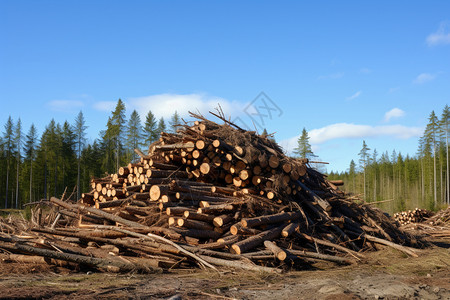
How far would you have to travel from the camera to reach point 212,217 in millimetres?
8438

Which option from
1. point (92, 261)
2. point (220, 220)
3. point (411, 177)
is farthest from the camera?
point (411, 177)

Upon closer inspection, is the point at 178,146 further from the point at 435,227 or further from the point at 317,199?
the point at 435,227

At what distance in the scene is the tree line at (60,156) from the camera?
40.8 m

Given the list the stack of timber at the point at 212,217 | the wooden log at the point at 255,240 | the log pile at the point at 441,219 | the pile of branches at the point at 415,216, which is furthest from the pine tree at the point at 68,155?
the wooden log at the point at 255,240

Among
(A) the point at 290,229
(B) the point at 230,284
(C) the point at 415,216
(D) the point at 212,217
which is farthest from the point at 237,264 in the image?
(C) the point at 415,216

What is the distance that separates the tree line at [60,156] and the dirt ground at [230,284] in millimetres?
34616

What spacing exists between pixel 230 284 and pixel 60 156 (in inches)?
1814

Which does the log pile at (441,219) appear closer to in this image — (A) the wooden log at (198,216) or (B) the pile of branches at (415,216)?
(B) the pile of branches at (415,216)

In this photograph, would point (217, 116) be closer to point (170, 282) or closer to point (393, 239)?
point (170, 282)

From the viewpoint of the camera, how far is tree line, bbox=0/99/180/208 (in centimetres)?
4083

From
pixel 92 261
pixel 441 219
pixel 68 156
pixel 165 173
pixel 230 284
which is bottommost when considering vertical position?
pixel 441 219

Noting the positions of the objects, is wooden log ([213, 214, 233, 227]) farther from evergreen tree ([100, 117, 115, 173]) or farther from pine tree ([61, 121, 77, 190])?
pine tree ([61, 121, 77, 190])

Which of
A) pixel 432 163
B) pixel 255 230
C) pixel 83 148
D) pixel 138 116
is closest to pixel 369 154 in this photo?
pixel 432 163

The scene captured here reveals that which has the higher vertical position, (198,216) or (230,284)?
(198,216)
